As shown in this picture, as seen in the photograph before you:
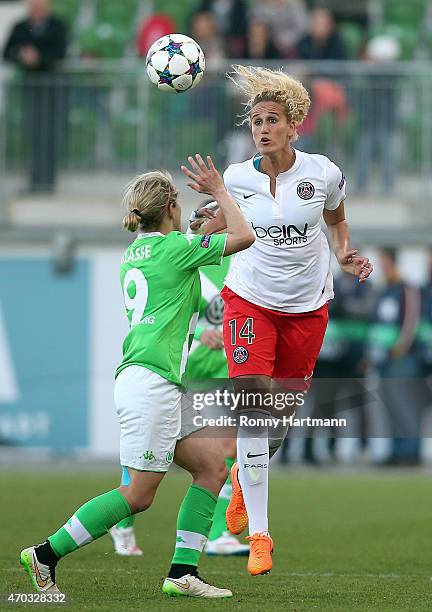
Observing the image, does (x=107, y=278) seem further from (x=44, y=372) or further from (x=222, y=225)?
(x=222, y=225)

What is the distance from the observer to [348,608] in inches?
250

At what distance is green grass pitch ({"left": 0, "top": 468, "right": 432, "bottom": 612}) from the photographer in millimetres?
6664

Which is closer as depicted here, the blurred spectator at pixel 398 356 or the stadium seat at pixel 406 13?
the blurred spectator at pixel 398 356

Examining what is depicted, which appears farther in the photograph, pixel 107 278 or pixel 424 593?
pixel 107 278

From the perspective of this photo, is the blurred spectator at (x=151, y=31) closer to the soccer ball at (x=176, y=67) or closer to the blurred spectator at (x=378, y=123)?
the blurred spectator at (x=378, y=123)

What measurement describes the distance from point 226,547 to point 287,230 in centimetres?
254

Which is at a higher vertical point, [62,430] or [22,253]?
[22,253]

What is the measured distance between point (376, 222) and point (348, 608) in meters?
10.9

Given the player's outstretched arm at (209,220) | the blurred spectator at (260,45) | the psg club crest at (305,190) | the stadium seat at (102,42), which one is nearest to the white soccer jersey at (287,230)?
the psg club crest at (305,190)

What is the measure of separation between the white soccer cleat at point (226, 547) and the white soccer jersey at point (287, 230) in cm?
208

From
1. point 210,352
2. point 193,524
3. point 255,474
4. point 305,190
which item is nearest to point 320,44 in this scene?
point 210,352

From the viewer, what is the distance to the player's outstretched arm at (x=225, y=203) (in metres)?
6.59

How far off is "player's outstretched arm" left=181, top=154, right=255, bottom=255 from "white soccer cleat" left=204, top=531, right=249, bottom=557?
3.03 meters

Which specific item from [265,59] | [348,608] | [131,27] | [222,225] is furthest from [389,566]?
[131,27]
